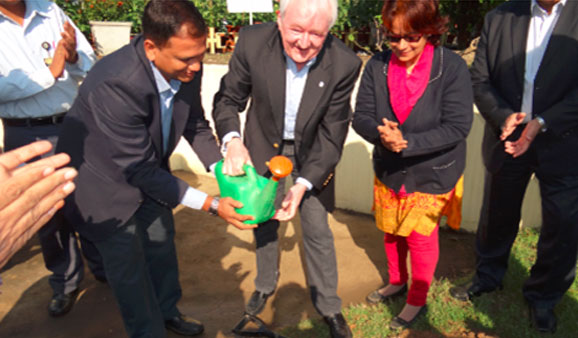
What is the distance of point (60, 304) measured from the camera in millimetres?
3316

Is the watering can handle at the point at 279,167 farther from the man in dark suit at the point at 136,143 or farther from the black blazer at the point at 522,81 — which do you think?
the black blazer at the point at 522,81

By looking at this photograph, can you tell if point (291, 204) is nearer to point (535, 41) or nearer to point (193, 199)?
point (193, 199)

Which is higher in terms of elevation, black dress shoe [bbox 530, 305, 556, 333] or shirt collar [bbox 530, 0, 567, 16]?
shirt collar [bbox 530, 0, 567, 16]

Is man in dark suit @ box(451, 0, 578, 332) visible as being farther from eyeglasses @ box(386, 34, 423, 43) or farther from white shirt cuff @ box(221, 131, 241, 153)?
white shirt cuff @ box(221, 131, 241, 153)

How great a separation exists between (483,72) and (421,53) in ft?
2.01

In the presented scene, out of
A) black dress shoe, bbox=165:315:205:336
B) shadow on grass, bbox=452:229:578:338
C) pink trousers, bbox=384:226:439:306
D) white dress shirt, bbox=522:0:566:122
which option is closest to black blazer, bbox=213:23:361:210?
pink trousers, bbox=384:226:439:306

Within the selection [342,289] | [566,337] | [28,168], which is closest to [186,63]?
[28,168]

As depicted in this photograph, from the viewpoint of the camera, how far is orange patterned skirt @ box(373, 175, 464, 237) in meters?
2.72

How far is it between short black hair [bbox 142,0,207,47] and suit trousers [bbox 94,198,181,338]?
3.30ft

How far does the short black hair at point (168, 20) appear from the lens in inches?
80.6

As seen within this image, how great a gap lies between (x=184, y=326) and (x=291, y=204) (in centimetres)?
117

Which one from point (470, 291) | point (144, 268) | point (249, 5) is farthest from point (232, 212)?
point (249, 5)

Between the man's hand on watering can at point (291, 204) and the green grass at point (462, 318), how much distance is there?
35.1 inches

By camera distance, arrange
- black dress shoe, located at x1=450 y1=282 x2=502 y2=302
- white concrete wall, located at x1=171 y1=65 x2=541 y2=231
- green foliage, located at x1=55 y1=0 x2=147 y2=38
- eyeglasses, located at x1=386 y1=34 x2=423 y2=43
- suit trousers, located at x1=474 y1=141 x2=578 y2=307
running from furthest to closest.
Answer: green foliage, located at x1=55 y1=0 x2=147 y2=38
white concrete wall, located at x1=171 y1=65 x2=541 y2=231
black dress shoe, located at x1=450 y1=282 x2=502 y2=302
suit trousers, located at x1=474 y1=141 x2=578 y2=307
eyeglasses, located at x1=386 y1=34 x2=423 y2=43
